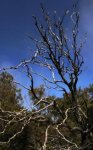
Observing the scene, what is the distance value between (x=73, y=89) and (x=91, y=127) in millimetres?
1013

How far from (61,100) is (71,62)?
1714cm

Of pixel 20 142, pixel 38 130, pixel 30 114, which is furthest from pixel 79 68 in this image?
pixel 38 130

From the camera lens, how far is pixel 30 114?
761 centimetres

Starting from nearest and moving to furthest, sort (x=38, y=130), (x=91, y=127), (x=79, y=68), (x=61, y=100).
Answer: (x=91, y=127) < (x=79, y=68) < (x=38, y=130) < (x=61, y=100)

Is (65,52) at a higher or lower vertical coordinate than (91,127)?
higher

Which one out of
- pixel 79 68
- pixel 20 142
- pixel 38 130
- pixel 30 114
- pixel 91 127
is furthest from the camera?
pixel 38 130

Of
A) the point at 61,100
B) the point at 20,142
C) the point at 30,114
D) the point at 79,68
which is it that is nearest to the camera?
the point at 30,114

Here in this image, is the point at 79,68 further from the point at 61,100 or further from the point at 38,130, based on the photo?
the point at 61,100

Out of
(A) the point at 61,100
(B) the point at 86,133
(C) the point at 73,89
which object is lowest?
(B) the point at 86,133

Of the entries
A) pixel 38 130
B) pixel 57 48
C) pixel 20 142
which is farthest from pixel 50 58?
pixel 38 130

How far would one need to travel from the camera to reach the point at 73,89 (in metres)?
8.57

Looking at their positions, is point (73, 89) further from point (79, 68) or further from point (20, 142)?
point (20, 142)

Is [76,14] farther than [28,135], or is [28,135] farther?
[28,135]

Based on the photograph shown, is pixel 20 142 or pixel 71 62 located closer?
pixel 71 62
